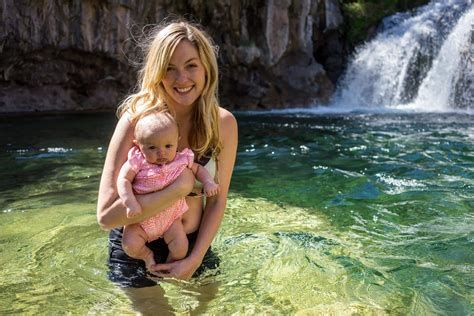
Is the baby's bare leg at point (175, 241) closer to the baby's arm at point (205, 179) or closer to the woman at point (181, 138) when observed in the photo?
the woman at point (181, 138)

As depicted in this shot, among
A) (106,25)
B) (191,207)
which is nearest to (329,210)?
(191,207)

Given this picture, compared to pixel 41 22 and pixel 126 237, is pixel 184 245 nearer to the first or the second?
pixel 126 237

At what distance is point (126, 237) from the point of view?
8.12 ft

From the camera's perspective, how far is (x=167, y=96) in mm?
2605

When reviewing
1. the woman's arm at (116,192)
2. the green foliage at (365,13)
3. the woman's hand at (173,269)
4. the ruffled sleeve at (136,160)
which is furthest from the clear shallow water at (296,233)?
the green foliage at (365,13)

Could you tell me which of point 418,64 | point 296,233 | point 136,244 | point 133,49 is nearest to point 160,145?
point 136,244

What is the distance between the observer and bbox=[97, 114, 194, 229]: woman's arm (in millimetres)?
2402

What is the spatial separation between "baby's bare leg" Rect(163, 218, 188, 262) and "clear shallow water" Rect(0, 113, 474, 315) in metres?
0.27

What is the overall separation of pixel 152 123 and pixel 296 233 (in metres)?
2.23

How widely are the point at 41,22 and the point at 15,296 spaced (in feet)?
44.8

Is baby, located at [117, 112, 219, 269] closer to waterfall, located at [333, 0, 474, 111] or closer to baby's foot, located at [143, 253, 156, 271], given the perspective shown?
baby's foot, located at [143, 253, 156, 271]

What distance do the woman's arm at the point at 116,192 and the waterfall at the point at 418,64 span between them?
1469 centimetres

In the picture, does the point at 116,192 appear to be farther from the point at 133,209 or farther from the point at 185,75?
the point at 185,75

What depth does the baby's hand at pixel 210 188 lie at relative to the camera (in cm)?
251
